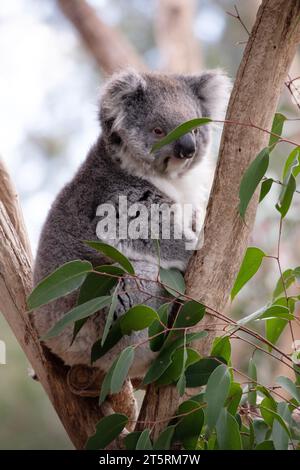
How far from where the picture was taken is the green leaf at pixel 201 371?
213 centimetres

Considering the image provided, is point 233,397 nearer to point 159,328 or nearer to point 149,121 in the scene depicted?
point 159,328

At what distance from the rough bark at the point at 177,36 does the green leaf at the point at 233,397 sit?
491cm

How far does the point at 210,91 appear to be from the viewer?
10.8 feet

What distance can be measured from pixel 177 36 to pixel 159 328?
544 cm

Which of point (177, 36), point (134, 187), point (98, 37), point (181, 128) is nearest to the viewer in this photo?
point (181, 128)

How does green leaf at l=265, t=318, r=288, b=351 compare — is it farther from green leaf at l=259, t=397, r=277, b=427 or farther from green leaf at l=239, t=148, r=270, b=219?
green leaf at l=239, t=148, r=270, b=219

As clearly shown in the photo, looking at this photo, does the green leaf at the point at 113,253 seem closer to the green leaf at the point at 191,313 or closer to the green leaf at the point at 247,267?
the green leaf at the point at 191,313

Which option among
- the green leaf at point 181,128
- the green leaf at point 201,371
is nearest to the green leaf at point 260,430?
the green leaf at point 201,371

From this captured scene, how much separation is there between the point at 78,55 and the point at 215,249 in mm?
9892

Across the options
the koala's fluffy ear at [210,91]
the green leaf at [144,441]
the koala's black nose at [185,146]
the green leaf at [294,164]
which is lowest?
the green leaf at [144,441]

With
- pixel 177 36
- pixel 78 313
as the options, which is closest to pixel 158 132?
pixel 78 313

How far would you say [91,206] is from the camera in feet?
9.37
